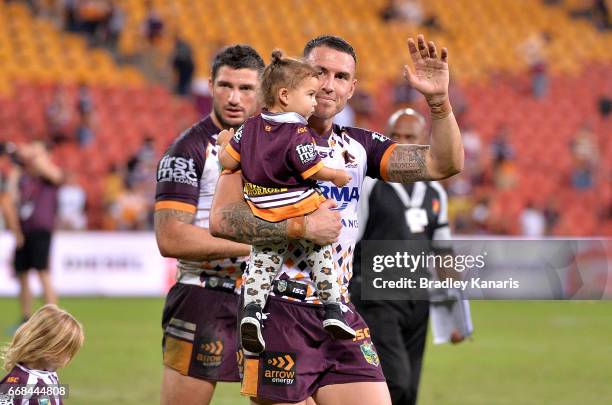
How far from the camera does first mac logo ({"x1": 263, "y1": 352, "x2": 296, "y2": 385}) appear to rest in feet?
15.9

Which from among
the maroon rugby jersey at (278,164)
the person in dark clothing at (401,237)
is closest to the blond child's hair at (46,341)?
the maroon rugby jersey at (278,164)

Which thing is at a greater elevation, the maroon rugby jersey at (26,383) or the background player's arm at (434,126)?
the background player's arm at (434,126)

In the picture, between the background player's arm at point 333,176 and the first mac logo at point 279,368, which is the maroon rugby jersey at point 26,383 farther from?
the background player's arm at point 333,176

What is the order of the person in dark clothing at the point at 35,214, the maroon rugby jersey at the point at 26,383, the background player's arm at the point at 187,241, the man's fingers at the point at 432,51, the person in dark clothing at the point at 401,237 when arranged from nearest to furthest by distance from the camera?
the maroon rugby jersey at the point at 26,383, the man's fingers at the point at 432,51, the background player's arm at the point at 187,241, the person in dark clothing at the point at 401,237, the person in dark clothing at the point at 35,214

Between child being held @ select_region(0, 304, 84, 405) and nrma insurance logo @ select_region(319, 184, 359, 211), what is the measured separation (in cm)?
134

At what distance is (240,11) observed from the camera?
2817cm

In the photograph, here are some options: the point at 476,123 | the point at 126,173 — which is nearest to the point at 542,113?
the point at 476,123

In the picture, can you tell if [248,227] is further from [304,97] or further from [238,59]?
[238,59]

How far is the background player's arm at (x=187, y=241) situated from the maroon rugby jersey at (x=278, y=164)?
835 millimetres

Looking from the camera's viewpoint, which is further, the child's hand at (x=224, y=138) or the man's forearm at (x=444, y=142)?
the child's hand at (x=224, y=138)

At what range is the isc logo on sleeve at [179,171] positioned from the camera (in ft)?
19.5

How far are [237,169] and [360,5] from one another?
26.4 meters

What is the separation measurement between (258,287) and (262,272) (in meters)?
0.07

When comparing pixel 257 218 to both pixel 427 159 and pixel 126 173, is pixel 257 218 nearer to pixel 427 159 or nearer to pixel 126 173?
pixel 427 159
